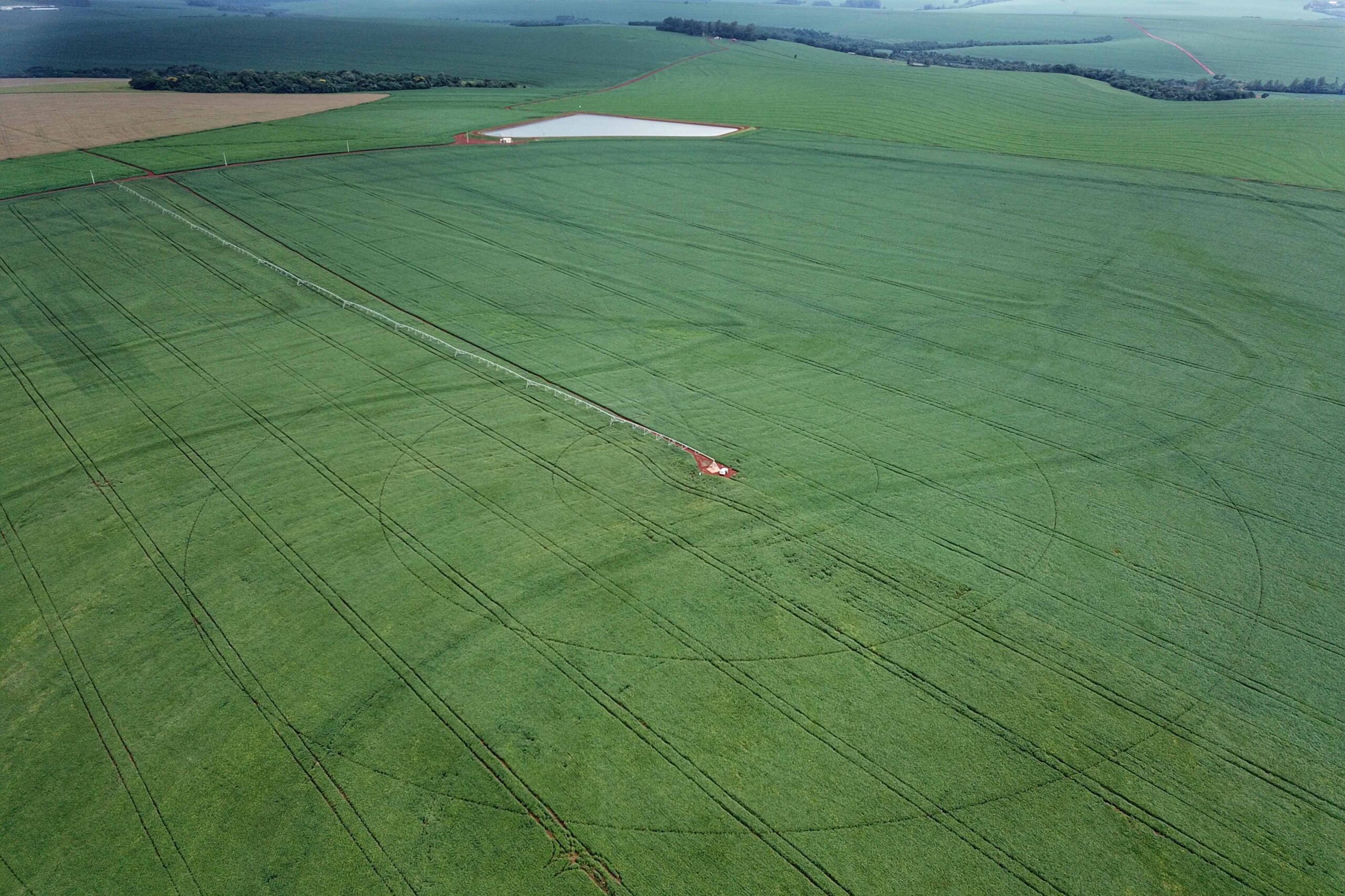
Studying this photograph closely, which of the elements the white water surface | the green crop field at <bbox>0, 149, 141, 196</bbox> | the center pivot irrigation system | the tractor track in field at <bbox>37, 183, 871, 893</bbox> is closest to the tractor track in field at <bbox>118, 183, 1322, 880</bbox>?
the tractor track in field at <bbox>37, 183, 871, 893</bbox>

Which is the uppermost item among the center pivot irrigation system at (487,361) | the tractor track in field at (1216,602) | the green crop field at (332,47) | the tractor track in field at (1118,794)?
the green crop field at (332,47)

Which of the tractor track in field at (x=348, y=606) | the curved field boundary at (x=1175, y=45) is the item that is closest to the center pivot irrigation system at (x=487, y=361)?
the tractor track in field at (x=348, y=606)

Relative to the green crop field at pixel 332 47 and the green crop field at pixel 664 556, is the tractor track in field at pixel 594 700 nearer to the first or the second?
the green crop field at pixel 664 556

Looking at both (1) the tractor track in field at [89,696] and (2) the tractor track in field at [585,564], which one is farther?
(2) the tractor track in field at [585,564]

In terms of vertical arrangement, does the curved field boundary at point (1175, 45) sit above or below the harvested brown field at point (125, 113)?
above

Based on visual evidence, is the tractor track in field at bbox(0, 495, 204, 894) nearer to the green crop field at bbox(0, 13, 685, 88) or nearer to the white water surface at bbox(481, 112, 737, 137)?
the white water surface at bbox(481, 112, 737, 137)

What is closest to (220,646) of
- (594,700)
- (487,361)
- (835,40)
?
(594,700)
